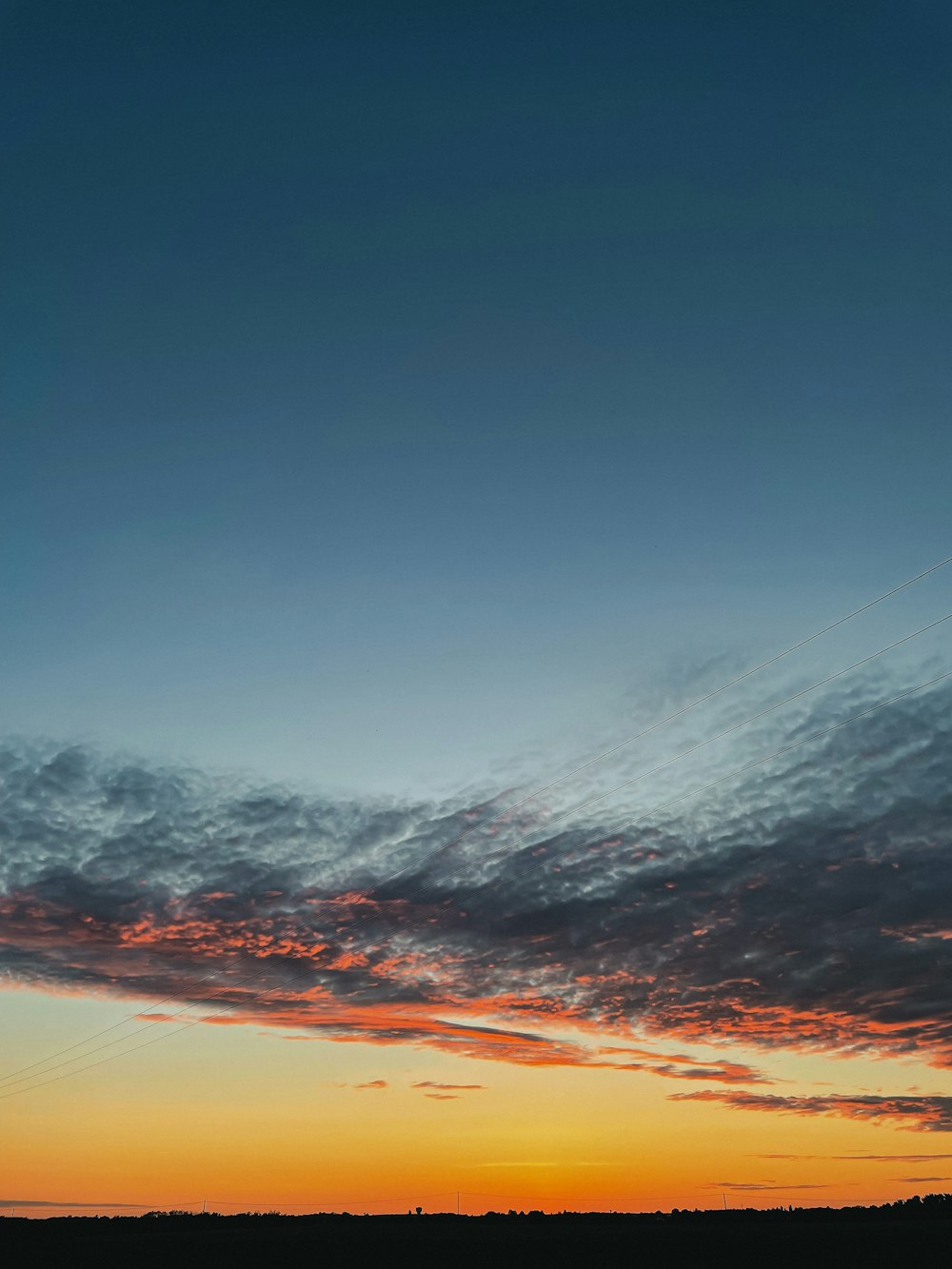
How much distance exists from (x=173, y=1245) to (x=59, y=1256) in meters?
15.6

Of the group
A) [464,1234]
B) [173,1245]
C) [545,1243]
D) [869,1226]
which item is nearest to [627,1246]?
[545,1243]

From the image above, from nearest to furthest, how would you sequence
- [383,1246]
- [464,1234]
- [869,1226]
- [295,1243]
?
[383,1246] < [295,1243] < [464,1234] < [869,1226]

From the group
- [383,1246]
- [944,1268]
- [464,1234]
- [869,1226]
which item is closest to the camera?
[944,1268]

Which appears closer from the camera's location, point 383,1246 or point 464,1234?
point 383,1246

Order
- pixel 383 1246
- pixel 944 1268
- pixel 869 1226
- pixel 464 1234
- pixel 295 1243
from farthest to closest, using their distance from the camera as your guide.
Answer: pixel 869 1226, pixel 464 1234, pixel 295 1243, pixel 383 1246, pixel 944 1268

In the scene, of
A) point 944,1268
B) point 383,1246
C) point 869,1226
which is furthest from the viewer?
point 869,1226

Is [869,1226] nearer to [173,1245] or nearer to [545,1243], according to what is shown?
[545,1243]

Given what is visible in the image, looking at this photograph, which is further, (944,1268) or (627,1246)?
(627,1246)

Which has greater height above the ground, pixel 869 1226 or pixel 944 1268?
pixel 944 1268

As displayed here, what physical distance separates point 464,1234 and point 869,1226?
62733mm

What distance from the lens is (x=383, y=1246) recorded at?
3880 inches

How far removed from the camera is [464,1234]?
126125 mm

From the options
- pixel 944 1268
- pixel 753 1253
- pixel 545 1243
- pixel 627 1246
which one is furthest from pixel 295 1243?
pixel 944 1268

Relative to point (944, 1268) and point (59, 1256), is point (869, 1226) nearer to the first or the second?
point (944, 1268)
